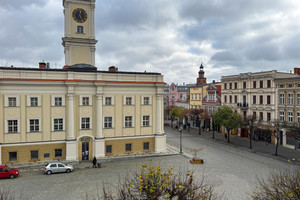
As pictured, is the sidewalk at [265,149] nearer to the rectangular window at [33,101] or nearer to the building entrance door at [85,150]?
the building entrance door at [85,150]

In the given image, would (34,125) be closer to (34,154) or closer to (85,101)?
(34,154)

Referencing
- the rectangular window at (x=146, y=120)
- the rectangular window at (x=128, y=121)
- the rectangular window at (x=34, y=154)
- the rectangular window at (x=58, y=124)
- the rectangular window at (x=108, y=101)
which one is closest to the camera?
the rectangular window at (x=34, y=154)

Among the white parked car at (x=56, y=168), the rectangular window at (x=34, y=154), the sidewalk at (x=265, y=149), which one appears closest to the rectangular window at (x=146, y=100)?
the white parked car at (x=56, y=168)

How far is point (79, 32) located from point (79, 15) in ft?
8.26

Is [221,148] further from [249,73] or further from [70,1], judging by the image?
[70,1]

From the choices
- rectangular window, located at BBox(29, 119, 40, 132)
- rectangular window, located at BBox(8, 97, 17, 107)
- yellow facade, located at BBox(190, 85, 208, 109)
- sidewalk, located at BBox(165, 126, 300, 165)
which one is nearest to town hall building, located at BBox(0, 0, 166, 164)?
A: rectangular window, located at BBox(29, 119, 40, 132)

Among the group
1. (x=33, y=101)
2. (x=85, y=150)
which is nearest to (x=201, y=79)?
(x=85, y=150)

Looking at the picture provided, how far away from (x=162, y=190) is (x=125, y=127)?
21.9 metres

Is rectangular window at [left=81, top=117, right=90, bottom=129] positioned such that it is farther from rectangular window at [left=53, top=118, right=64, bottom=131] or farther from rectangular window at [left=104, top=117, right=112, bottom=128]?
rectangular window at [left=53, top=118, right=64, bottom=131]

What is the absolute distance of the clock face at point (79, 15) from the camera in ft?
115

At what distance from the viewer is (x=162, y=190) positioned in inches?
384

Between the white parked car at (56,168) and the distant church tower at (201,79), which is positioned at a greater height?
the distant church tower at (201,79)

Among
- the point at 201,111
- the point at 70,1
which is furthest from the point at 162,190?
the point at 201,111

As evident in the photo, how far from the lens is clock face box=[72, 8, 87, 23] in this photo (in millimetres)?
34938
